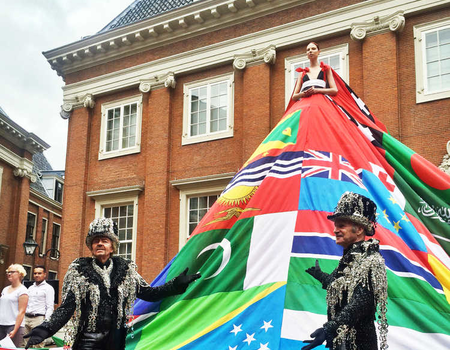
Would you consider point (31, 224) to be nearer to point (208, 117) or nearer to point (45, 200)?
point (45, 200)

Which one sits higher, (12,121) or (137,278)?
(12,121)

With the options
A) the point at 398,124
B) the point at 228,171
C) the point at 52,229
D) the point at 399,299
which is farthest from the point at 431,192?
the point at 52,229

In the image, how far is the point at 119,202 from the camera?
1708 centimetres

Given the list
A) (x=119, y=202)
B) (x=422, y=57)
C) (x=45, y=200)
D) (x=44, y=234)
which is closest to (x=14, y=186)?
(x=45, y=200)

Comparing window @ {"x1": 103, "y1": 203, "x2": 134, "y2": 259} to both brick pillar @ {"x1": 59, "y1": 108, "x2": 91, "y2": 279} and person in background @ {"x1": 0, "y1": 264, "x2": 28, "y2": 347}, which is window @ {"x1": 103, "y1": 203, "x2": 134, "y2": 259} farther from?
person in background @ {"x1": 0, "y1": 264, "x2": 28, "y2": 347}

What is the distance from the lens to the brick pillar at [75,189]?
56.9 ft

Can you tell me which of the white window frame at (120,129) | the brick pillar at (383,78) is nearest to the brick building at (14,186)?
the white window frame at (120,129)

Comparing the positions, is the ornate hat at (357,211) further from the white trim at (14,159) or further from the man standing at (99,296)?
the white trim at (14,159)

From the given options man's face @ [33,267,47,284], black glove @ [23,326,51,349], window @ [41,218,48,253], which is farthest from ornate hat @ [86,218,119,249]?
window @ [41,218,48,253]

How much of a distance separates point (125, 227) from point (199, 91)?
4.75m

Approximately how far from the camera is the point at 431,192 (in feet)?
21.6

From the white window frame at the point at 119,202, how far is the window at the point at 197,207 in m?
1.84

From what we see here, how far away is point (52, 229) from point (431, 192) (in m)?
32.1

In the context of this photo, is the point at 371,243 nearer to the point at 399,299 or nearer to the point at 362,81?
the point at 399,299
